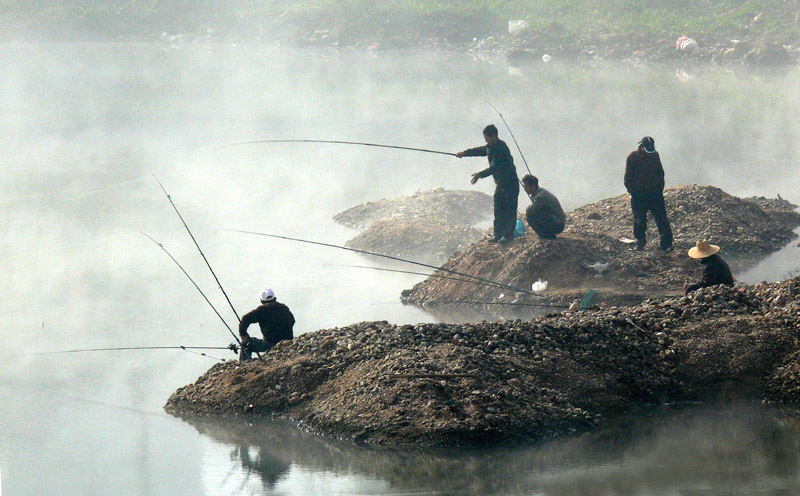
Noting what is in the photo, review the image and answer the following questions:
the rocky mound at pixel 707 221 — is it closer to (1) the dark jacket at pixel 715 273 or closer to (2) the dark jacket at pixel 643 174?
(2) the dark jacket at pixel 643 174

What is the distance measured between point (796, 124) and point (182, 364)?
20.2 meters

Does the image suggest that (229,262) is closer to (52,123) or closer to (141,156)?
(141,156)

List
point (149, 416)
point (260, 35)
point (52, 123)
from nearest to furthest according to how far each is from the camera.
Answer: point (149, 416)
point (52, 123)
point (260, 35)

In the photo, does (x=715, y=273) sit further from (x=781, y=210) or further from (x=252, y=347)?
(x=781, y=210)

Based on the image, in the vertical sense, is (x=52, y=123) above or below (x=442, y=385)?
above

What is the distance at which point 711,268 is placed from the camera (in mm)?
10188

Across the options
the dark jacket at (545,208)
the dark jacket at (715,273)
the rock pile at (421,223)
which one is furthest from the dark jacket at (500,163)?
the dark jacket at (715,273)

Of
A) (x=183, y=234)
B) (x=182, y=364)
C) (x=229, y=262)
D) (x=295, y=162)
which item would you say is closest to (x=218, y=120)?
(x=295, y=162)

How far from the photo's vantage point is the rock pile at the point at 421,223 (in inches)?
634

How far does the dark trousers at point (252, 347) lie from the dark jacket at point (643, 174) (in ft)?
17.3

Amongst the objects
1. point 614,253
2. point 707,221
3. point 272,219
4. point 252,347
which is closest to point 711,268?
point 614,253

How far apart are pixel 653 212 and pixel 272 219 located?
29.4ft

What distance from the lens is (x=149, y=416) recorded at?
987cm

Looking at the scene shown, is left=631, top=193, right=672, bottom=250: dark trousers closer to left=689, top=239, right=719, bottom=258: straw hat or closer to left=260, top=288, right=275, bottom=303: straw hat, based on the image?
left=689, top=239, right=719, bottom=258: straw hat
